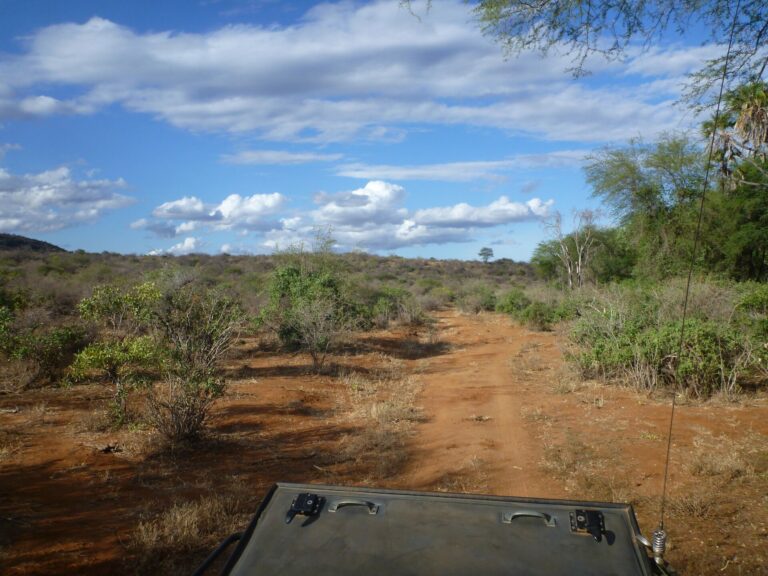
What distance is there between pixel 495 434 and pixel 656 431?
94.7 inches

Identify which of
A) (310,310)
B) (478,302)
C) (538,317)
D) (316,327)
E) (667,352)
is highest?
(310,310)

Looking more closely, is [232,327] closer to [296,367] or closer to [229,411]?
[229,411]

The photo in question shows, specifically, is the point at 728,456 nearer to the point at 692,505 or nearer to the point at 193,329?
the point at 692,505

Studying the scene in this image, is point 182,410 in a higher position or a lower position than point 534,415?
higher

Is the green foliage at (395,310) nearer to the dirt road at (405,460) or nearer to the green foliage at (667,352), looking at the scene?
the dirt road at (405,460)

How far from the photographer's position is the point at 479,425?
957 centimetres

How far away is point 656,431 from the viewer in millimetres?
8781

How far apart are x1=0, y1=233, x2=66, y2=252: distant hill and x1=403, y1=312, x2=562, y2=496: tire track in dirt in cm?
4391

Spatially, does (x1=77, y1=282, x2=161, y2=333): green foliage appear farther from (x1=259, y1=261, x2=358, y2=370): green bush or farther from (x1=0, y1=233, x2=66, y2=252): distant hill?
(x1=0, y1=233, x2=66, y2=252): distant hill

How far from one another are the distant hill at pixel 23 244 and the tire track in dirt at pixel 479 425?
43912 millimetres

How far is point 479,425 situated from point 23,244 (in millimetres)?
53106

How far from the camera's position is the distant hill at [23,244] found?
4812 centimetres

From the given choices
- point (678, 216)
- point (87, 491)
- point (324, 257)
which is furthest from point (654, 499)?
point (678, 216)

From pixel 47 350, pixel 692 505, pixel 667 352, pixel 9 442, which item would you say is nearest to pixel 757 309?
pixel 667 352
